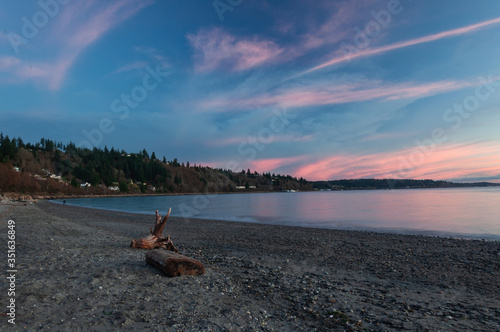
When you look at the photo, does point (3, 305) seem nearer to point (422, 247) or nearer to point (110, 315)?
point (110, 315)

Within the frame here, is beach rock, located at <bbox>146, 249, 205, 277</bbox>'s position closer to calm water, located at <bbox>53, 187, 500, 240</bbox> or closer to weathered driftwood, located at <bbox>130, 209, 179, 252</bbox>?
weathered driftwood, located at <bbox>130, 209, 179, 252</bbox>

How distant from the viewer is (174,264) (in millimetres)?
8180

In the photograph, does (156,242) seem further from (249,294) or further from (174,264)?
(249,294)

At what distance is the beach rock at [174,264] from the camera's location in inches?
319

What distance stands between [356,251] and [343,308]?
28.5ft

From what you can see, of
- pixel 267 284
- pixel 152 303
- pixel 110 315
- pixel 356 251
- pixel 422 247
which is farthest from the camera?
pixel 422 247

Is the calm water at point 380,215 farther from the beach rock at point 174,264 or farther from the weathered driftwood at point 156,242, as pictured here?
the beach rock at point 174,264

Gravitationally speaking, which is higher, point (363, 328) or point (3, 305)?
point (3, 305)

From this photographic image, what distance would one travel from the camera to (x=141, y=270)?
845cm

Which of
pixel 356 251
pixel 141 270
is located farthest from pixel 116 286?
pixel 356 251

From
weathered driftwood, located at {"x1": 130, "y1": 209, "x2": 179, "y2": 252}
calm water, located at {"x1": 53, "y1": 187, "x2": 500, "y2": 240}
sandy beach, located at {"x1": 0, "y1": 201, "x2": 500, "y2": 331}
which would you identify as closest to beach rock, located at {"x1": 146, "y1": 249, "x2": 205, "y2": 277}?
sandy beach, located at {"x1": 0, "y1": 201, "x2": 500, "y2": 331}

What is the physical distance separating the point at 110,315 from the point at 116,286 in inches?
66.1

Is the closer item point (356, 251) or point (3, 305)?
point (3, 305)

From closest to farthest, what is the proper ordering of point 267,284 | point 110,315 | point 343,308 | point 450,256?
point 110,315 → point 343,308 → point 267,284 → point 450,256
